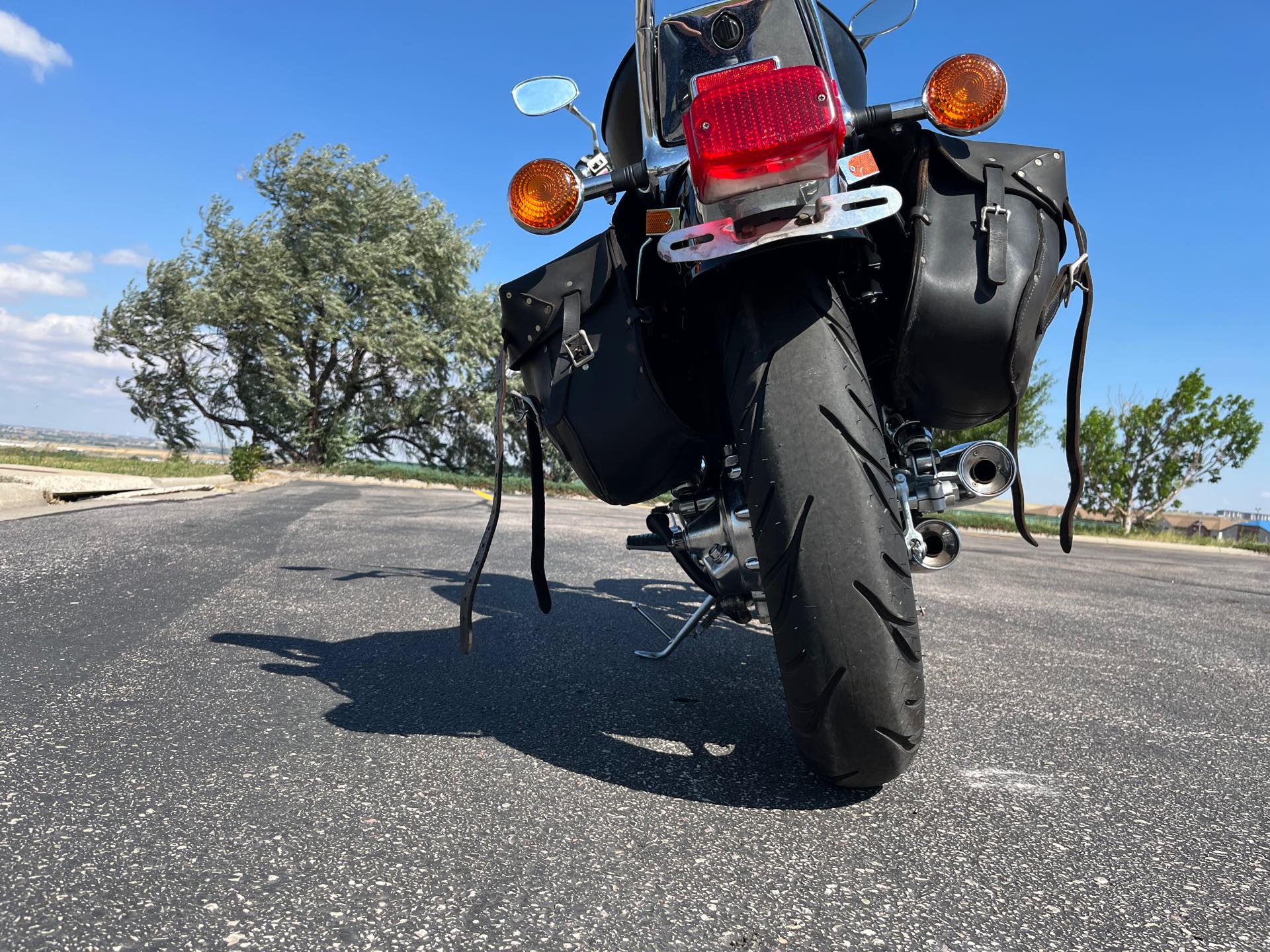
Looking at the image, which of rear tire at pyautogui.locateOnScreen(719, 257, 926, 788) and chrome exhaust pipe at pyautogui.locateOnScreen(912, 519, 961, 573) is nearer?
rear tire at pyautogui.locateOnScreen(719, 257, 926, 788)

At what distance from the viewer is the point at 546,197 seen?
192cm

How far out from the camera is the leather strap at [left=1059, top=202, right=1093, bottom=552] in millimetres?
1860

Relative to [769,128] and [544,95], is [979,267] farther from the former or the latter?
Answer: [544,95]

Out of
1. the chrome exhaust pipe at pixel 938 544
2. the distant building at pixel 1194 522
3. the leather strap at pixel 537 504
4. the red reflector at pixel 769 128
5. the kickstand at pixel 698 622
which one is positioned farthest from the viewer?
the distant building at pixel 1194 522

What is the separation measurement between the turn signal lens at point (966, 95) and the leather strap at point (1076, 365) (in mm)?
369

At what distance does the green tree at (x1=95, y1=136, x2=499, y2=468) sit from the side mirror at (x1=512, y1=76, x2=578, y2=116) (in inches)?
830

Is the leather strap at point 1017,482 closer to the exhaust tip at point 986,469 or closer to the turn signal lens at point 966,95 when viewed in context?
the exhaust tip at point 986,469

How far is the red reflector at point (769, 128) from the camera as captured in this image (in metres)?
1.35

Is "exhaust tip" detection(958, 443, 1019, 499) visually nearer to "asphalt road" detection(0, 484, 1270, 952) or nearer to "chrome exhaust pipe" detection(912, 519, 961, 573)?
"chrome exhaust pipe" detection(912, 519, 961, 573)

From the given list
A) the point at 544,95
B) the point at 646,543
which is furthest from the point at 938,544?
the point at 544,95

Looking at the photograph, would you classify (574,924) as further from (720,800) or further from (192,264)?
(192,264)

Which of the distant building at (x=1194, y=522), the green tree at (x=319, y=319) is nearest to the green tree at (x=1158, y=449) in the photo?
the distant building at (x=1194, y=522)

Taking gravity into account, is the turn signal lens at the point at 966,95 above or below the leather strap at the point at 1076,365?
above

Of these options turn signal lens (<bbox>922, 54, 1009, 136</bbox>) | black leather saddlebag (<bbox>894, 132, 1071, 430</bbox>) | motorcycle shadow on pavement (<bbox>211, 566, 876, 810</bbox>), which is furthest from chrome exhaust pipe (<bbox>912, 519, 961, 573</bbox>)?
turn signal lens (<bbox>922, 54, 1009, 136</bbox>)
